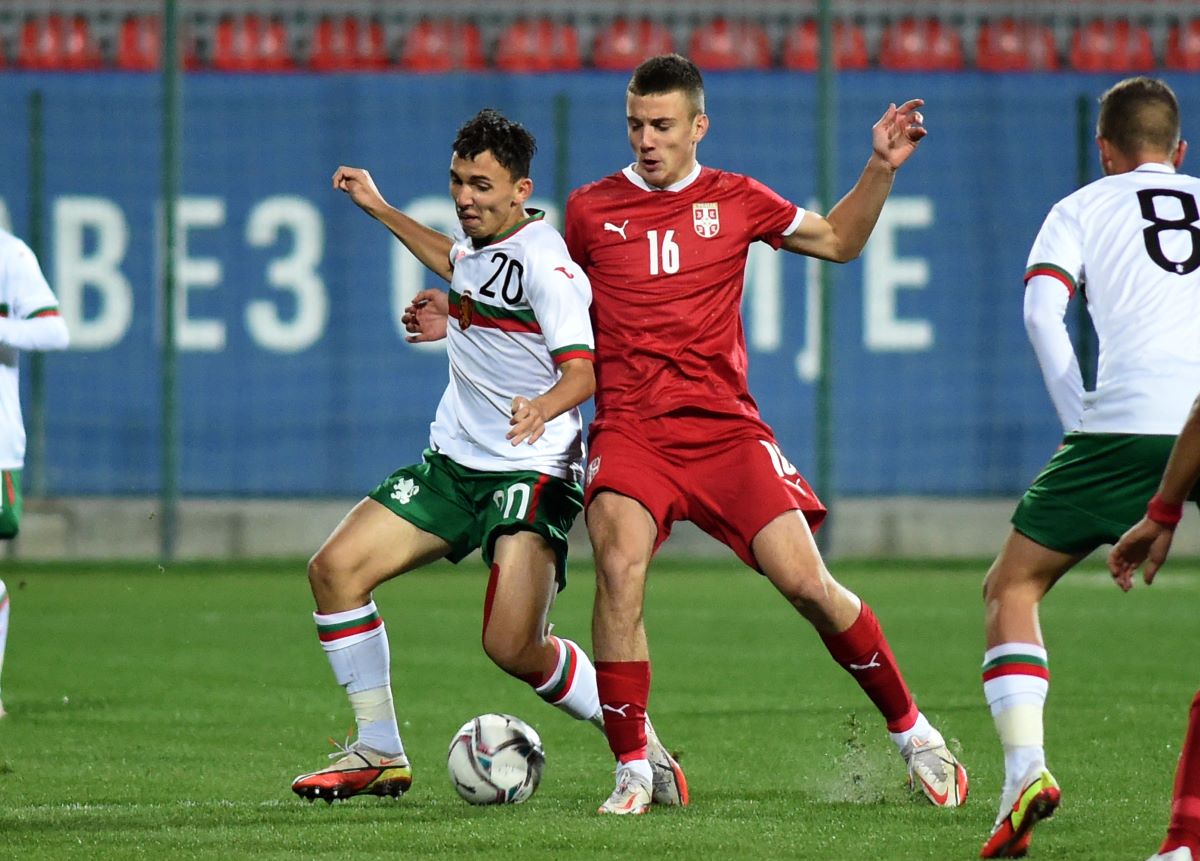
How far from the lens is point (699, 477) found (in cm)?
612

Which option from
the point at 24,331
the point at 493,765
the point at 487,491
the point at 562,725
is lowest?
the point at 562,725

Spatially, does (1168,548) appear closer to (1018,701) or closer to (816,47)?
(1018,701)

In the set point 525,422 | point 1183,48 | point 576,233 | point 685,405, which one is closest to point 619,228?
point 576,233

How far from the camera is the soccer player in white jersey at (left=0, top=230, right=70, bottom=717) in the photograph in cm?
770

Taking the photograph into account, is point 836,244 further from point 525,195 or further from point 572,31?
point 572,31

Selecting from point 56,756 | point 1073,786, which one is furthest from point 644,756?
point 56,756

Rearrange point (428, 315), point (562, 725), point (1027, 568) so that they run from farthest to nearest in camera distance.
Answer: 1. point (562, 725)
2. point (428, 315)
3. point (1027, 568)

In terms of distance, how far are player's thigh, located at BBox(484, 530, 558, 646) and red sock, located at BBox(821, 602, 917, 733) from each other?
810 millimetres

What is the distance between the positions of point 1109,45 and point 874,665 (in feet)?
40.5

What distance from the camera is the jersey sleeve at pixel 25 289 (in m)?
7.74

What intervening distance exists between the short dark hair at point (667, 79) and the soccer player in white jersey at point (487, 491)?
1.24 ft

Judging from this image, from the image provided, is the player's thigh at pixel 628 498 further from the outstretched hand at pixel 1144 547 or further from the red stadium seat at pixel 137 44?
the red stadium seat at pixel 137 44

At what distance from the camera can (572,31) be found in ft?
57.1

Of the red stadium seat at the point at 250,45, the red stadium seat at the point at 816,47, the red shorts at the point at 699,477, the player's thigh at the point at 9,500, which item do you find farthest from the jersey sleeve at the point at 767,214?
the red stadium seat at the point at 250,45
